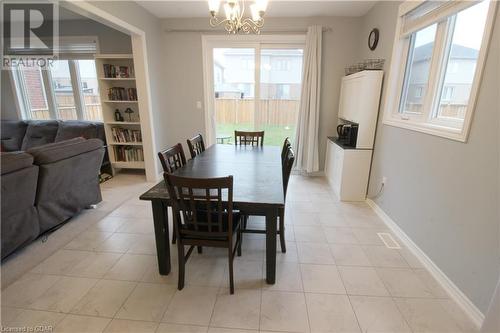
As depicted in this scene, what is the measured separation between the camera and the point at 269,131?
4.49 metres

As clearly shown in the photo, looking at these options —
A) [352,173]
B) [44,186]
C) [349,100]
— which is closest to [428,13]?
[349,100]

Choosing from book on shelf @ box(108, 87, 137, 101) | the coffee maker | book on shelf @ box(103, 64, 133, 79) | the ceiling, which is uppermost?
the ceiling

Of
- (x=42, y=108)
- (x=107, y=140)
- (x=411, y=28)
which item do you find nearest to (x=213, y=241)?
(x=411, y=28)

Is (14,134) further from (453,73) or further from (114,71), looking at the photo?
(453,73)

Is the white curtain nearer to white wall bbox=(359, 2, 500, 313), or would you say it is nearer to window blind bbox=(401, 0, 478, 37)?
window blind bbox=(401, 0, 478, 37)

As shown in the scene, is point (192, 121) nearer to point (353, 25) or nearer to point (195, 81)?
point (195, 81)

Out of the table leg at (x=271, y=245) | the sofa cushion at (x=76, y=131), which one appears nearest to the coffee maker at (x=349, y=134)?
the table leg at (x=271, y=245)

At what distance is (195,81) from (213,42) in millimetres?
710

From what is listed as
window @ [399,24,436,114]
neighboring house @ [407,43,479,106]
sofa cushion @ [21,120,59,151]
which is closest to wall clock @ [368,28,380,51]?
window @ [399,24,436,114]

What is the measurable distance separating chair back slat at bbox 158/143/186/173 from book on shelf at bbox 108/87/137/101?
7.74 feet

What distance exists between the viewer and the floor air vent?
2.34m

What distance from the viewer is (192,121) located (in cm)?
440

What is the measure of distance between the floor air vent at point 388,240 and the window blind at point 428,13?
6.65 feet

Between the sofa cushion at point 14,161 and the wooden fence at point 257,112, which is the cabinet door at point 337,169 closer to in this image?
the wooden fence at point 257,112
